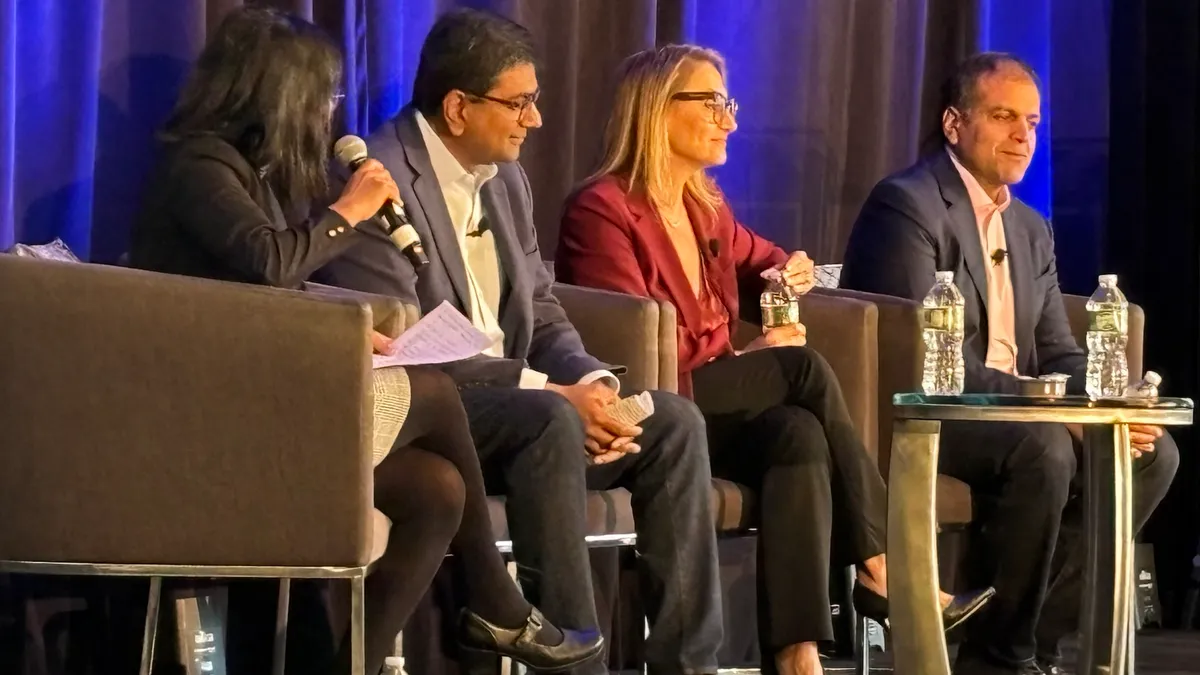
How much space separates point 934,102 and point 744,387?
1510 millimetres

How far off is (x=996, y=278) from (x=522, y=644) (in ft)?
4.95

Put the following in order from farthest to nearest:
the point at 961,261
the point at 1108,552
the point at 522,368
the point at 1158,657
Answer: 1. the point at 1158,657
2. the point at 961,261
3. the point at 522,368
4. the point at 1108,552

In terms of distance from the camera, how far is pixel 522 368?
2.62m

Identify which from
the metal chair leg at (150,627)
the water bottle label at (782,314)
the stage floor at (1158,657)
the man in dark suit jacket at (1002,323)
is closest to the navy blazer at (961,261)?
the man in dark suit jacket at (1002,323)

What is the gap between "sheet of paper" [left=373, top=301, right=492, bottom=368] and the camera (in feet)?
7.35

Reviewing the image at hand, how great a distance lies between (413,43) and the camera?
3.24 meters

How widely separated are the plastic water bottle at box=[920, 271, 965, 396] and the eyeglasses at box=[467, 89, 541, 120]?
0.78 m

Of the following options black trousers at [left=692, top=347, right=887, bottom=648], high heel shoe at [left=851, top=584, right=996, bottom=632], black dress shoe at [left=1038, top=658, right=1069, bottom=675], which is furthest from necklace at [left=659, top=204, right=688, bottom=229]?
black dress shoe at [left=1038, top=658, right=1069, bottom=675]

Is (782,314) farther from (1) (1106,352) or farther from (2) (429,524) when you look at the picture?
(2) (429,524)

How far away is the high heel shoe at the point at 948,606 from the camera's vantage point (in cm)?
273

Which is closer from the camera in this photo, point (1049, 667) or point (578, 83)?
point (1049, 667)

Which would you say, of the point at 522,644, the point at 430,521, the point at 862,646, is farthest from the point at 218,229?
the point at 862,646

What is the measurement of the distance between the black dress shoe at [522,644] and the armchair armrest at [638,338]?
63 cm

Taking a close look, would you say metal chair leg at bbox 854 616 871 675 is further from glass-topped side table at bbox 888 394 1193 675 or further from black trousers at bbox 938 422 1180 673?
glass-topped side table at bbox 888 394 1193 675
